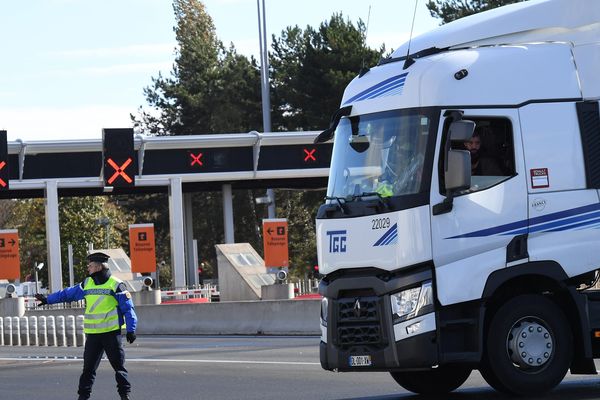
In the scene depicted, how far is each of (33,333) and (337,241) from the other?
19.5 meters

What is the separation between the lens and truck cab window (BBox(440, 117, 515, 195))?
12.8m

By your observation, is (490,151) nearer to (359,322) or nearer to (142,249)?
(359,322)

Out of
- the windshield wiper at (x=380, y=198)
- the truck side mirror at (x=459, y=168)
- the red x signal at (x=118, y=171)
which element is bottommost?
the windshield wiper at (x=380, y=198)

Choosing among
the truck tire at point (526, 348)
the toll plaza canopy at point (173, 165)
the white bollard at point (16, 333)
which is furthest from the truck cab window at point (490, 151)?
the toll plaza canopy at point (173, 165)

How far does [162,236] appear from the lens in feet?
290

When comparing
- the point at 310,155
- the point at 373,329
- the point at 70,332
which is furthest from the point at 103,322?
the point at 310,155

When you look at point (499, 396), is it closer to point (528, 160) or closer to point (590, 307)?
point (590, 307)

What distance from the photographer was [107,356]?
46.8 ft

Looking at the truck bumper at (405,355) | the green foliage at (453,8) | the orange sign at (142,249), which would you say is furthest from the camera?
the green foliage at (453,8)

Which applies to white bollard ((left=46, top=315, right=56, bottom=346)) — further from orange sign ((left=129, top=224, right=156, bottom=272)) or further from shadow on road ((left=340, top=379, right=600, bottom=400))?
shadow on road ((left=340, top=379, right=600, bottom=400))

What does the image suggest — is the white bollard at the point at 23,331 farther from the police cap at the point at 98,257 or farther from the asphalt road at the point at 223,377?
the police cap at the point at 98,257

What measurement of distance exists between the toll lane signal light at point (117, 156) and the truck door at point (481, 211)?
2284 centimetres

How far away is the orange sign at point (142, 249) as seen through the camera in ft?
131

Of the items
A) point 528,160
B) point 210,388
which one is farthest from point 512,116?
point 210,388
